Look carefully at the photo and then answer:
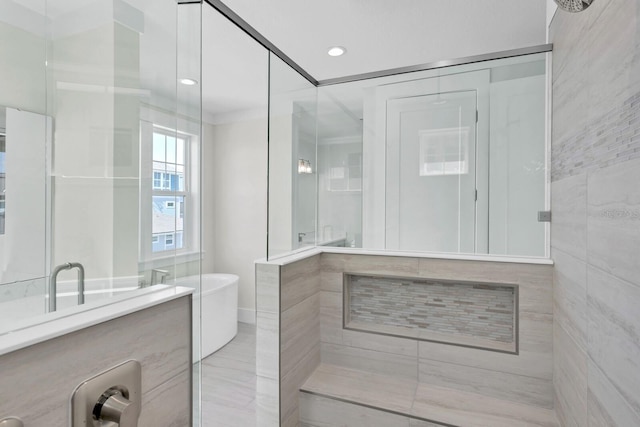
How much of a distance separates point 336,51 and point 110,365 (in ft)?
7.83

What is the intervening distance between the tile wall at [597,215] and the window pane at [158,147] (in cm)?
132

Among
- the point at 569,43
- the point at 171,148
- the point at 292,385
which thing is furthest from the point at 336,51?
the point at 292,385

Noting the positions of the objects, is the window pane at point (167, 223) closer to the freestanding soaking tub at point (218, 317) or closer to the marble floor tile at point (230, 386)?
the marble floor tile at point (230, 386)

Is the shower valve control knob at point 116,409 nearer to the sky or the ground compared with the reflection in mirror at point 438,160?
nearer to the ground

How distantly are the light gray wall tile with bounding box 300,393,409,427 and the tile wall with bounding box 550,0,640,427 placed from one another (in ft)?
2.63

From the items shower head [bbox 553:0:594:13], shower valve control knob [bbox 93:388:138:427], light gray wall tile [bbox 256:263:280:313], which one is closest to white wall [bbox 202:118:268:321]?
light gray wall tile [bbox 256:263:280:313]

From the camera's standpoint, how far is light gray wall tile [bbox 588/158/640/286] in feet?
2.87

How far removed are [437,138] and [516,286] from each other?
97cm

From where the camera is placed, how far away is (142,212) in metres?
1.00

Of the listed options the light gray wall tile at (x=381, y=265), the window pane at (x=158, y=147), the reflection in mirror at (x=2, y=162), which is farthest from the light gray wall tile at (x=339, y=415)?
the reflection in mirror at (x=2, y=162)

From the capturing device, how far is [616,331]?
38.8 inches

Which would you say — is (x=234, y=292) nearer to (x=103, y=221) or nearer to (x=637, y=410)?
(x=103, y=221)

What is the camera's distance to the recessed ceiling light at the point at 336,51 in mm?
2428

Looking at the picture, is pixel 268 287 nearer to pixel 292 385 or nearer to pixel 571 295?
pixel 292 385
